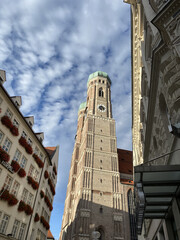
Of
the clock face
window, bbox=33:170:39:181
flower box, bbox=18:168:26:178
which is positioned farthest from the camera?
the clock face

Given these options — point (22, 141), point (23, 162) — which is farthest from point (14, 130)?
point (23, 162)

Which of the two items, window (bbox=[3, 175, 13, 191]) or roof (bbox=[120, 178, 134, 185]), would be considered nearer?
window (bbox=[3, 175, 13, 191])

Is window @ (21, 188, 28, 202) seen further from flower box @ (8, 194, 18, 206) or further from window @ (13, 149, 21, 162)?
window @ (13, 149, 21, 162)

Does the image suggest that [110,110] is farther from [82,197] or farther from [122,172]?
[82,197]

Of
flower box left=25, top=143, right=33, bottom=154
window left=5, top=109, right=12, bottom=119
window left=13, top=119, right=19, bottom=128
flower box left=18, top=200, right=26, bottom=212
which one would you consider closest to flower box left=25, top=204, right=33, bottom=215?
flower box left=18, top=200, right=26, bottom=212

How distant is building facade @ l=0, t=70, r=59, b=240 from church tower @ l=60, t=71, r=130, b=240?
52.0ft

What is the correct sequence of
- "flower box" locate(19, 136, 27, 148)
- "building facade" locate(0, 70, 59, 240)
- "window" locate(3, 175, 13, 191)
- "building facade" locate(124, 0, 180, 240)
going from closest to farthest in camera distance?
1. "building facade" locate(124, 0, 180, 240)
2. "building facade" locate(0, 70, 59, 240)
3. "window" locate(3, 175, 13, 191)
4. "flower box" locate(19, 136, 27, 148)

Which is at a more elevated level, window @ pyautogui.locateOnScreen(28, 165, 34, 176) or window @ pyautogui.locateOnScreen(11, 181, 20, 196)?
window @ pyautogui.locateOnScreen(28, 165, 34, 176)

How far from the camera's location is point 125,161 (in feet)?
169

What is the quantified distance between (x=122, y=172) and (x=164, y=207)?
3929 cm

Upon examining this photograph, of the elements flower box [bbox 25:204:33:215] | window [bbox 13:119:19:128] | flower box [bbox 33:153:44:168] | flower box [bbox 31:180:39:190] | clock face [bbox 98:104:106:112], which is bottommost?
flower box [bbox 25:204:33:215]

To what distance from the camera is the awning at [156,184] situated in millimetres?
5297

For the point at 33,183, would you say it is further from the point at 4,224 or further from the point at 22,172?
the point at 4,224

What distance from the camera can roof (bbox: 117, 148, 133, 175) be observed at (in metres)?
46.5
